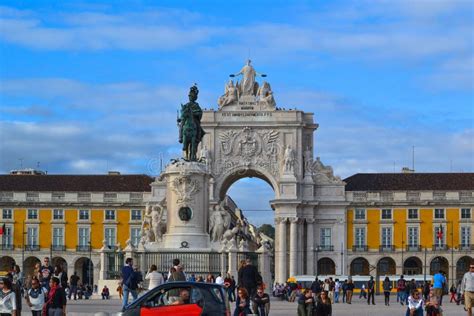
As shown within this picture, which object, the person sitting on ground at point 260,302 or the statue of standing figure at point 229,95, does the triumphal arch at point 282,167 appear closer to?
the statue of standing figure at point 229,95

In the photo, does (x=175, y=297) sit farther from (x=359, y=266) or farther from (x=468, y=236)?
(x=359, y=266)

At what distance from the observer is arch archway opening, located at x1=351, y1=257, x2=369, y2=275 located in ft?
381

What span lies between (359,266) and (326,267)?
9.51 ft

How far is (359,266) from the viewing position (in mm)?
116750

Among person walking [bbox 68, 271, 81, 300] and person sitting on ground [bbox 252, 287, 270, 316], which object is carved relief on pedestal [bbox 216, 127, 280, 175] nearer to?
person walking [bbox 68, 271, 81, 300]

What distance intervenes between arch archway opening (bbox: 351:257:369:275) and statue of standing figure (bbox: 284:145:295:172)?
10364mm

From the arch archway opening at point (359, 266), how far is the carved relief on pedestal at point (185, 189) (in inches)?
2681

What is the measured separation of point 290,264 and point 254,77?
664 inches

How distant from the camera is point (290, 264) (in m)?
111

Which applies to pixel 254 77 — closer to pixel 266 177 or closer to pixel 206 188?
pixel 266 177

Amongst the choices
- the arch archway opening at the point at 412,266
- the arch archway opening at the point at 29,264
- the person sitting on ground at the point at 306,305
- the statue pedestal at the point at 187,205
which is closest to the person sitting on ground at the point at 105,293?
the statue pedestal at the point at 187,205

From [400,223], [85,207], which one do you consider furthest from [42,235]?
[400,223]

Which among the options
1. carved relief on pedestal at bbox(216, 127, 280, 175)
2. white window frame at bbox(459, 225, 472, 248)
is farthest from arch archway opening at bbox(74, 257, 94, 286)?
white window frame at bbox(459, 225, 472, 248)

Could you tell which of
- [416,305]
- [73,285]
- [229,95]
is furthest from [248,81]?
[416,305]
